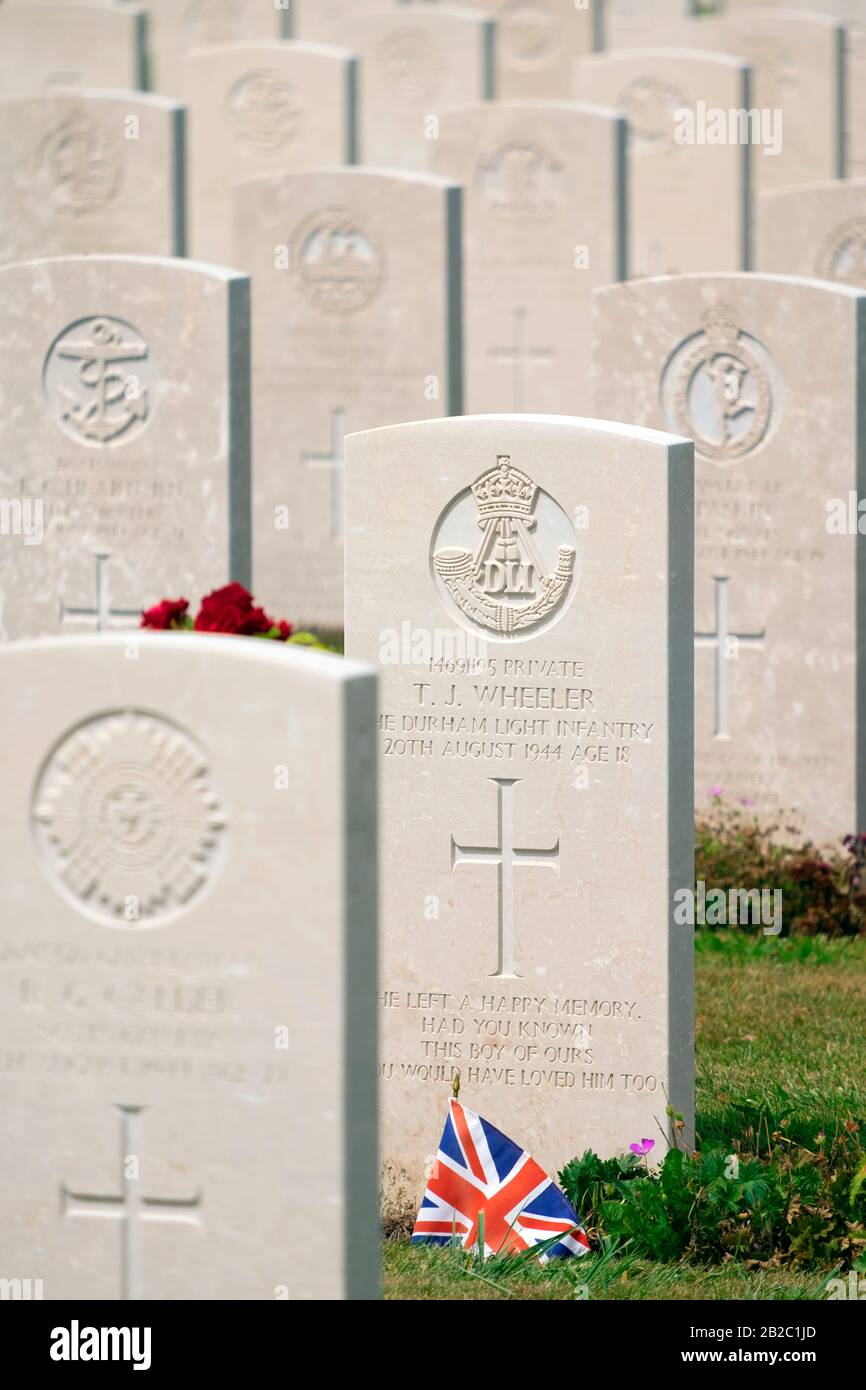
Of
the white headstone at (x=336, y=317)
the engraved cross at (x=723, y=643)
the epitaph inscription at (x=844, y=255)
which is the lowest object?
the engraved cross at (x=723, y=643)

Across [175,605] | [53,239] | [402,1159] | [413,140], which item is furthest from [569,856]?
[413,140]

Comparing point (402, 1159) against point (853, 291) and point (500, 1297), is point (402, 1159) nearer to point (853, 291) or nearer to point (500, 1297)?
point (500, 1297)

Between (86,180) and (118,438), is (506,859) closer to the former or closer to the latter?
(118,438)

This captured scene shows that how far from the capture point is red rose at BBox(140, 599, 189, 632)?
611 cm

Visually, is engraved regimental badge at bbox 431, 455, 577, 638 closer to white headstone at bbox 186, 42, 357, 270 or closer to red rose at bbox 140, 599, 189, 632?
red rose at bbox 140, 599, 189, 632

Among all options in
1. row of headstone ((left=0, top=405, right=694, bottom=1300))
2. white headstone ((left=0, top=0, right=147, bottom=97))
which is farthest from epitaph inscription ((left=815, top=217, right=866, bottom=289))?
row of headstone ((left=0, top=405, right=694, bottom=1300))

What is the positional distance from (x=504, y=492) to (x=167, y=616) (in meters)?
1.32

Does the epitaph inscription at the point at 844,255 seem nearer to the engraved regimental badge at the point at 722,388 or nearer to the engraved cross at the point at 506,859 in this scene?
the engraved regimental badge at the point at 722,388

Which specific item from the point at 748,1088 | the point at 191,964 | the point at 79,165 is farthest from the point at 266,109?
the point at 191,964

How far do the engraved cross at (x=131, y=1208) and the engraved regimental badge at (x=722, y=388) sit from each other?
4636 millimetres

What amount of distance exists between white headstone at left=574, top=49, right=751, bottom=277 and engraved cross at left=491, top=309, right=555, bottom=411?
1945 millimetres

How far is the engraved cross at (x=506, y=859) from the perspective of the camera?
5242 mm

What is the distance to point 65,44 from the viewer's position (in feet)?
52.6

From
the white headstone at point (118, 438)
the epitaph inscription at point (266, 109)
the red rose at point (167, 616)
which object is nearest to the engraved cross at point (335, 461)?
the white headstone at point (118, 438)
